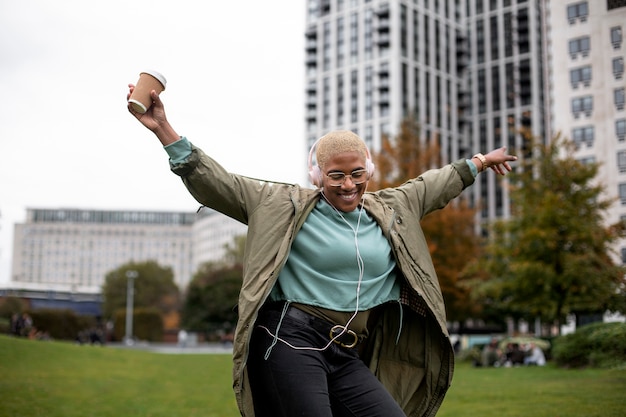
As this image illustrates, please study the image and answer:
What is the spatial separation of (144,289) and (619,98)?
100m

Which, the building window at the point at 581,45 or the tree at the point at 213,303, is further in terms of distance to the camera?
the tree at the point at 213,303

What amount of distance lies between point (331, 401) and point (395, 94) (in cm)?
8798

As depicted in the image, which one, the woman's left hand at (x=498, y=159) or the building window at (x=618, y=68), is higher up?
the building window at (x=618, y=68)

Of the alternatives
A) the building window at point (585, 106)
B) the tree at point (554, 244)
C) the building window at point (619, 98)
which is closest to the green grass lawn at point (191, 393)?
the building window at point (619, 98)

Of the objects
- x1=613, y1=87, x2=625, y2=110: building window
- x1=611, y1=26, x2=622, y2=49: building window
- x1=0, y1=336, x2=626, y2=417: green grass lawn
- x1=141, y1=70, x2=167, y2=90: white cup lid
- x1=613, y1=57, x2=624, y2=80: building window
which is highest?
x1=611, y1=26, x2=622, y2=49: building window

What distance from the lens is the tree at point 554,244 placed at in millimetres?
23688

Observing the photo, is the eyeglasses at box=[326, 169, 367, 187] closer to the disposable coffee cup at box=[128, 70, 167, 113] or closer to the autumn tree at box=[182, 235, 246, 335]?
the disposable coffee cup at box=[128, 70, 167, 113]

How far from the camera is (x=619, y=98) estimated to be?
886 centimetres

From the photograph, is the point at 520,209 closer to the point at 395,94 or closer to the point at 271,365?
the point at 271,365

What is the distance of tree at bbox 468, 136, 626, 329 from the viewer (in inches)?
933

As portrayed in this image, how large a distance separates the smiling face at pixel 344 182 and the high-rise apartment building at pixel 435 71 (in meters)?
85.2

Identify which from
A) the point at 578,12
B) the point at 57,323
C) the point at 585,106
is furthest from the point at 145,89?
the point at 57,323

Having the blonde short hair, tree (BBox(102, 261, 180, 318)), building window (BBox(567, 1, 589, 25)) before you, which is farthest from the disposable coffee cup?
tree (BBox(102, 261, 180, 318))

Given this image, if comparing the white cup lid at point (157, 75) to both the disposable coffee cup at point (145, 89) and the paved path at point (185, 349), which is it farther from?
the paved path at point (185, 349)
